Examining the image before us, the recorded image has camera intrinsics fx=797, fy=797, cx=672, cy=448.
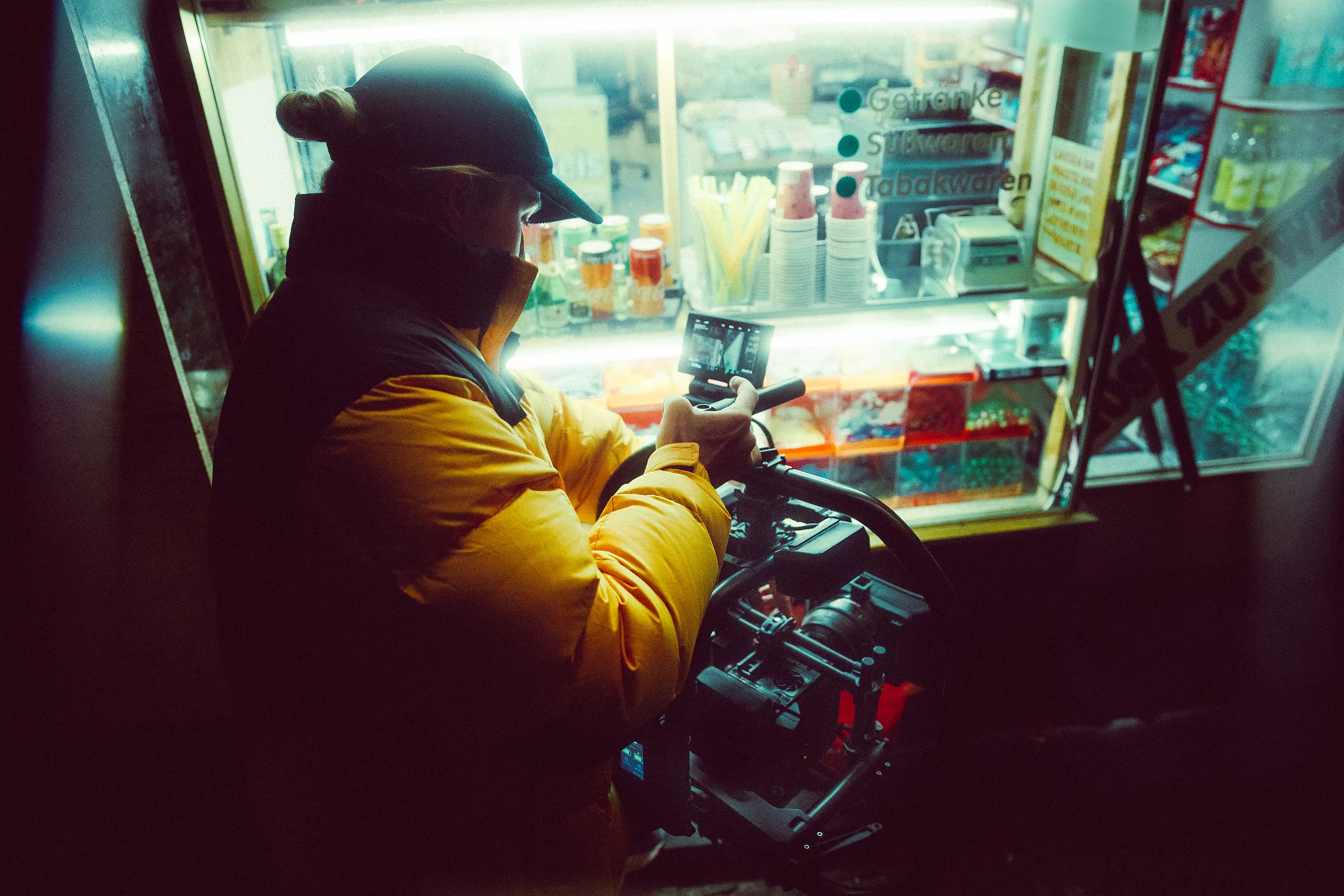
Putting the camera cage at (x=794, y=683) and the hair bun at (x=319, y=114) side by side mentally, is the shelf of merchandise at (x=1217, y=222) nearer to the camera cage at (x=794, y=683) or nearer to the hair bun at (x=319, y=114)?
the camera cage at (x=794, y=683)

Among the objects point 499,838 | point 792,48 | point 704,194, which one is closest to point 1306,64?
point 792,48

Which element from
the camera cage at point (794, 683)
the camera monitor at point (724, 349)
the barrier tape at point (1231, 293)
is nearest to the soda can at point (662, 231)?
the camera monitor at point (724, 349)

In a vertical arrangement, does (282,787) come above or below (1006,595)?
above

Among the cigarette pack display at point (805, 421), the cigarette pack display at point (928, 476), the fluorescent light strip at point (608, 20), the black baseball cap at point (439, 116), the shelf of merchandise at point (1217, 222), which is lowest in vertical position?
the cigarette pack display at point (928, 476)

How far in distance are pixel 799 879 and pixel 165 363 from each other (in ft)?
6.55

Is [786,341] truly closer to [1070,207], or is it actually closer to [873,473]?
[873,473]

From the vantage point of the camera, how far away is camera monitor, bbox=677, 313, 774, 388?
5.09 ft

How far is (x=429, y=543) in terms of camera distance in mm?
1035

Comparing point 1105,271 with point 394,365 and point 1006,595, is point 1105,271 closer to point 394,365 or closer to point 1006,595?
point 1006,595

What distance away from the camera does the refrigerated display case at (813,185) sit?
2178 millimetres

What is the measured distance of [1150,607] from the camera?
10.2 ft

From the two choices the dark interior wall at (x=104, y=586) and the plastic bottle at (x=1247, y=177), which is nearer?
the dark interior wall at (x=104, y=586)

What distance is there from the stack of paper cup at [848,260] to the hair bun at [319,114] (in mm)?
1531

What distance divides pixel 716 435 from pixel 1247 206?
3.25 meters
